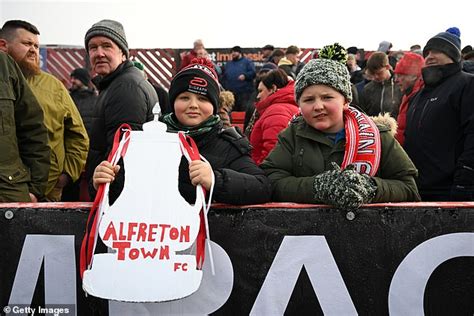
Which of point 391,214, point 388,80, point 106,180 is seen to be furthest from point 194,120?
point 388,80

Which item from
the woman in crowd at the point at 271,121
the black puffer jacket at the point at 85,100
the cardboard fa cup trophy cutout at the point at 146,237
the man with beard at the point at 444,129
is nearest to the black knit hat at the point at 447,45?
the man with beard at the point at 444,129

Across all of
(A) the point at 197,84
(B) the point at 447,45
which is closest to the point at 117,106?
(A) the point at 197,84

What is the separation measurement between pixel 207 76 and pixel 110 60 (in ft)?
4.30

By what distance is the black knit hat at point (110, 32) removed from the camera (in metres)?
4.52

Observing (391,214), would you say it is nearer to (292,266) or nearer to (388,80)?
(292,266)

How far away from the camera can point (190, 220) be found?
2828 millimetres

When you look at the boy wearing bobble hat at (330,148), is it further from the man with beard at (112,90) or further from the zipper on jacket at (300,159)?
the man with beard at (112,90)

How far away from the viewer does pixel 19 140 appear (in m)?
4.07

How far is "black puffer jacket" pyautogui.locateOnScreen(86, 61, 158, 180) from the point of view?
4.21 meters

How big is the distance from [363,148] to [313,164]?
10.7 inches

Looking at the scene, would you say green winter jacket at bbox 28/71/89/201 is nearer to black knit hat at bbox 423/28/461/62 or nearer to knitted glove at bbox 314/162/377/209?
knitted glove at bbox 314/162/377/209

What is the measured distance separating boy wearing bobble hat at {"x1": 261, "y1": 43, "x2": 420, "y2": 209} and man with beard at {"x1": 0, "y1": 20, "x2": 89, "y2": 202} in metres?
2.06

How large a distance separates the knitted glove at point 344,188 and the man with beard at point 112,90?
1.39 metres

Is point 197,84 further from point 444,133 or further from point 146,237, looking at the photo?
point 444,133
